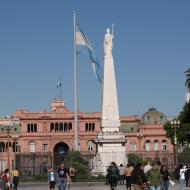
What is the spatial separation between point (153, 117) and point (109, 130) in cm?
8087

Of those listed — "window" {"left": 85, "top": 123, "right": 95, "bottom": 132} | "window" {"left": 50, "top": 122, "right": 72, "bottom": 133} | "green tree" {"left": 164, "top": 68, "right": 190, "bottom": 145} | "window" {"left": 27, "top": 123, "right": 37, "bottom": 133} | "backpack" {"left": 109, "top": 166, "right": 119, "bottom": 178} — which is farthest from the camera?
"window" {"left": 50, "top": 122, "right": 72, "bottom": 133}

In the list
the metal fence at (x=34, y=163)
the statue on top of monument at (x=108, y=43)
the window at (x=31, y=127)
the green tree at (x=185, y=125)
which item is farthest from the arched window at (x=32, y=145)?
the statue on top of monument at (x=108, y=43)

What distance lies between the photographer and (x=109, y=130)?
52094mm

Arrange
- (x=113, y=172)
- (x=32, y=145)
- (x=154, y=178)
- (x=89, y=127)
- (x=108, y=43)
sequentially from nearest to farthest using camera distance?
(x=154, y=178), (x=113, y=172), (x=108, y=43), (x=89, y=127), (x=32, y=145)

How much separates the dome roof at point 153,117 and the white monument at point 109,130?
78634mm

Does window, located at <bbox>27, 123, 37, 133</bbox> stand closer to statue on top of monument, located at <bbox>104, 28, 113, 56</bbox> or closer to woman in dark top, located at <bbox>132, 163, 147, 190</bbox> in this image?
statue on top of monument, located at <bbox>104, 28, 113, 56</bbox>

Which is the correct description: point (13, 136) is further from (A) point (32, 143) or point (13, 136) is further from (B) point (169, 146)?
(B) point (169, 146)

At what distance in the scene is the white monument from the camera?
51.6 metres

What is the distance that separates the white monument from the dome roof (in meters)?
78.6

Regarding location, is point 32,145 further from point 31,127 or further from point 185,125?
point 185,125

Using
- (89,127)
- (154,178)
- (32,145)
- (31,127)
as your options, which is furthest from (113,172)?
(32,145)

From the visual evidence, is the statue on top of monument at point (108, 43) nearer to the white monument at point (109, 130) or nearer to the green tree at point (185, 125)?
the white monument at point (109, 130)

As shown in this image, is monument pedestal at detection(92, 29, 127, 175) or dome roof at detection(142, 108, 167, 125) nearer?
monument pedestal at detection(92, 29, 127, 175)

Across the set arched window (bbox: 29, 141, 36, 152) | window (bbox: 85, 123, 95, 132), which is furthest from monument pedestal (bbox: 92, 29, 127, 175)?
arched window (bbox: 29, 141, 36, 152)
